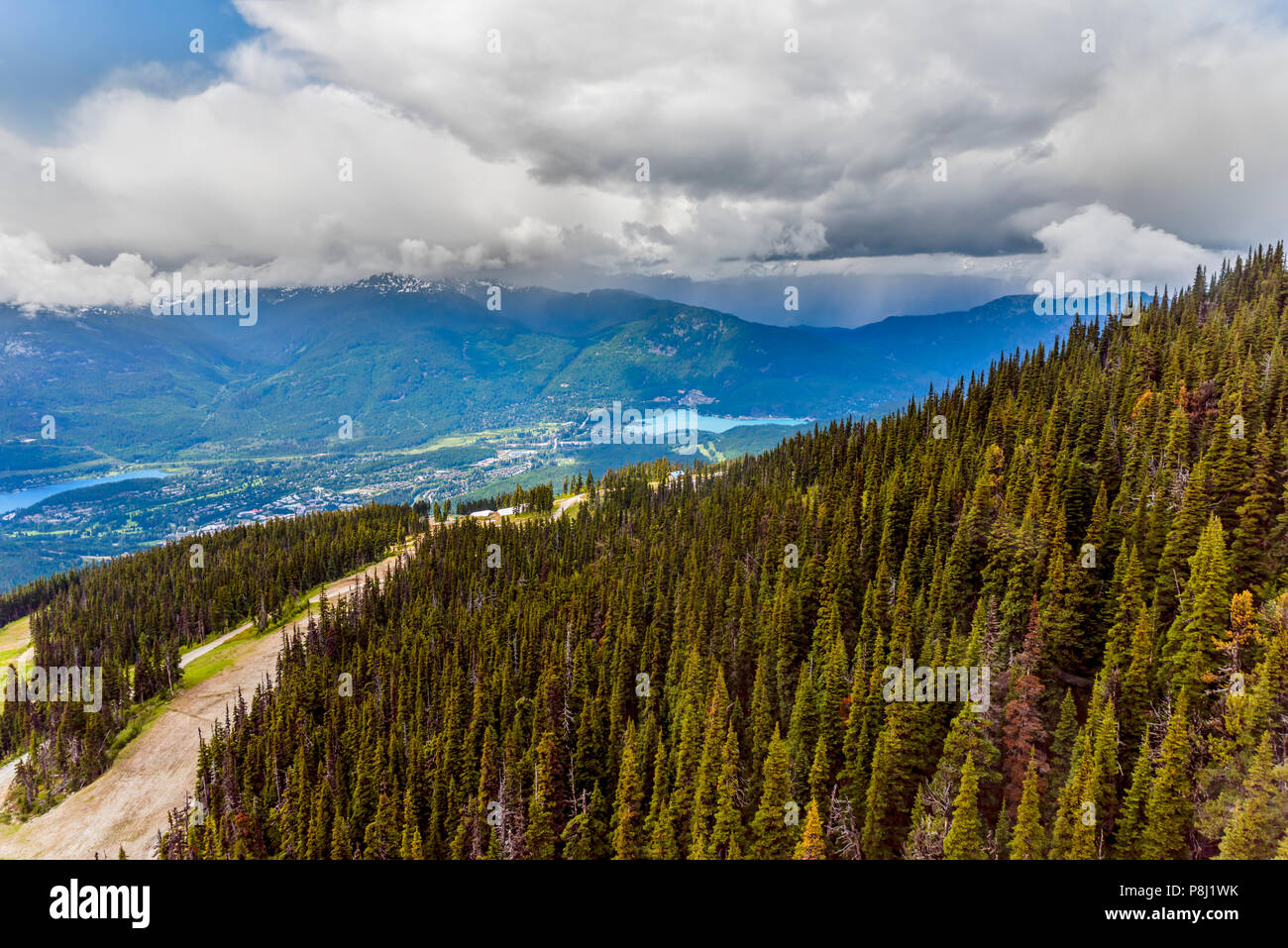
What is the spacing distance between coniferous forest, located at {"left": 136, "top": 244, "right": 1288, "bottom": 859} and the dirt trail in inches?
208

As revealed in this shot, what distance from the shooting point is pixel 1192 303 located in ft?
492

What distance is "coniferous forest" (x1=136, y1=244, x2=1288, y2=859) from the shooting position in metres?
49.3

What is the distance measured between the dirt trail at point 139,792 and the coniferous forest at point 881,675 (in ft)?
17.4

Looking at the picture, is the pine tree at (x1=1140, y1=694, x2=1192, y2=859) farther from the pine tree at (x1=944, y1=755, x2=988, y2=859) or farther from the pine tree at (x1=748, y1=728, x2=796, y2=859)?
the pine tree at (x1=748, y1=728, x2=796, y2=859)

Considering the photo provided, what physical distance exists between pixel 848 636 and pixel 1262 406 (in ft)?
194

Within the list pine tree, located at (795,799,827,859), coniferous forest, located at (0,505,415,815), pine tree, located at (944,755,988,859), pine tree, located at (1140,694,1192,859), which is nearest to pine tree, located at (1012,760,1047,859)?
pine tree, located at (944,755,988,859)

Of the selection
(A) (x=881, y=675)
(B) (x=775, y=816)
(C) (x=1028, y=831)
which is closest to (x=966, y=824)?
(C) (x=1028, y=831)

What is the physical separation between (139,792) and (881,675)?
100443mm

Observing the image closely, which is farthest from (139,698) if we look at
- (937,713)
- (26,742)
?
(937,713)

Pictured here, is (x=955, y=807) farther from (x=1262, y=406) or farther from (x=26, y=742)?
(x=26, y=742)

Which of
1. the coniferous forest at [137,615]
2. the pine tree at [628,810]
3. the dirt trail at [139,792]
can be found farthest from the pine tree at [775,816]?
the coniferous forest at [137,615]

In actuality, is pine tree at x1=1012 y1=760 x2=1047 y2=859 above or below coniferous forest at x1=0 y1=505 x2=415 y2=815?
above

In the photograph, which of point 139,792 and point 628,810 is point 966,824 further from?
point 139,792

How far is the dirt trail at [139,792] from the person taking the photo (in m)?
79.8
